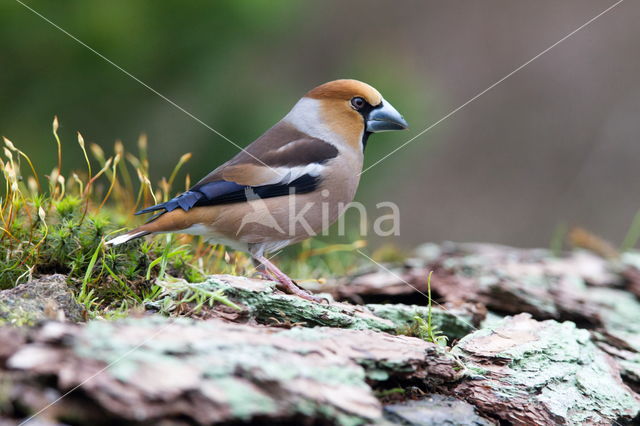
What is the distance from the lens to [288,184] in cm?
429


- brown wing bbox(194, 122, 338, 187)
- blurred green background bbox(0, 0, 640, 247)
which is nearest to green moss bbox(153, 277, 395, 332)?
brown wing bbox(194, 122, 338, 187)

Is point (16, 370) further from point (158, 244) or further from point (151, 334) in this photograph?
point (158, 244)

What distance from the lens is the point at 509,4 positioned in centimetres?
1525

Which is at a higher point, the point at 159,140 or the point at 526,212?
the point at 159,140

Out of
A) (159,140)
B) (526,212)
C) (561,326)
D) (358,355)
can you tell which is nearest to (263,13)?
(159,140)

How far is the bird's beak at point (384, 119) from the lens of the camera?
4836 millimetres

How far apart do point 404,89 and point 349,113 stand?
8.29 ft

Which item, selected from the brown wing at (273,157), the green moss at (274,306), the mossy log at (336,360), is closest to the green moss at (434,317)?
the mossy log at (336,360)

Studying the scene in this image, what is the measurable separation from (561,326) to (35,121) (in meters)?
5.03

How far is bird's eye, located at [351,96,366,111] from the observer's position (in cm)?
486

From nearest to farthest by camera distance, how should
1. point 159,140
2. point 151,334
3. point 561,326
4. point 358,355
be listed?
1. point 151,334
2. point 358,355
3. point 561,326
4. point 159,140

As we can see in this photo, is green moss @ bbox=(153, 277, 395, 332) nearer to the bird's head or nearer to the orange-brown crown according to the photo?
the bird's head

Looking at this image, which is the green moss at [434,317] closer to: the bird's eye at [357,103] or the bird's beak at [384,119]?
the bird's beak at [384,119]

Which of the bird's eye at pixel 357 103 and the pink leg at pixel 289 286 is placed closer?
the pink leg at pixel 289 286
